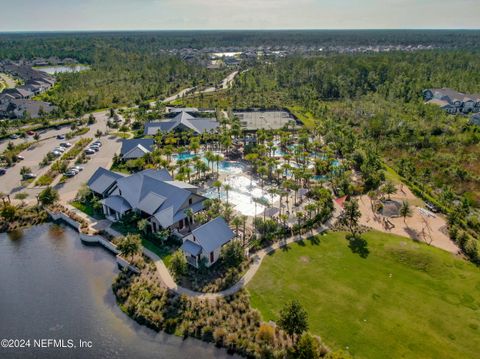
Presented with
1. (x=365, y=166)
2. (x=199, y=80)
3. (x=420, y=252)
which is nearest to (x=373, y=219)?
(x=420, y=252)

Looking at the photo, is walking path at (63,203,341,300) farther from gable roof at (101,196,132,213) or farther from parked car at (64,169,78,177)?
parked car at (64,169,78,177)

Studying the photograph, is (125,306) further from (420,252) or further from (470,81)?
(470,81)

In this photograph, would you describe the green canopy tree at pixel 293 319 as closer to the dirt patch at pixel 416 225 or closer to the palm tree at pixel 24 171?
the dirt patch at pixel 416 225

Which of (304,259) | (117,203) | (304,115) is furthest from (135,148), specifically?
(304,115)

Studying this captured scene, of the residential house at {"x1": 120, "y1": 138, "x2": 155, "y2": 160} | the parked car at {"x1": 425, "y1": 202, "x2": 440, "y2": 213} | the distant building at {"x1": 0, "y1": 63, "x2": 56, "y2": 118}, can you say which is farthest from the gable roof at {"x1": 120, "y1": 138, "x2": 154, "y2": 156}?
the parked car at {"x1": 425, "y1": 202, "x2": 440, "y2": 213}

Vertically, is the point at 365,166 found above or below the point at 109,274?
above

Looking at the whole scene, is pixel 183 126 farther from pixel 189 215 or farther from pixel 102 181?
pixel 189 215
